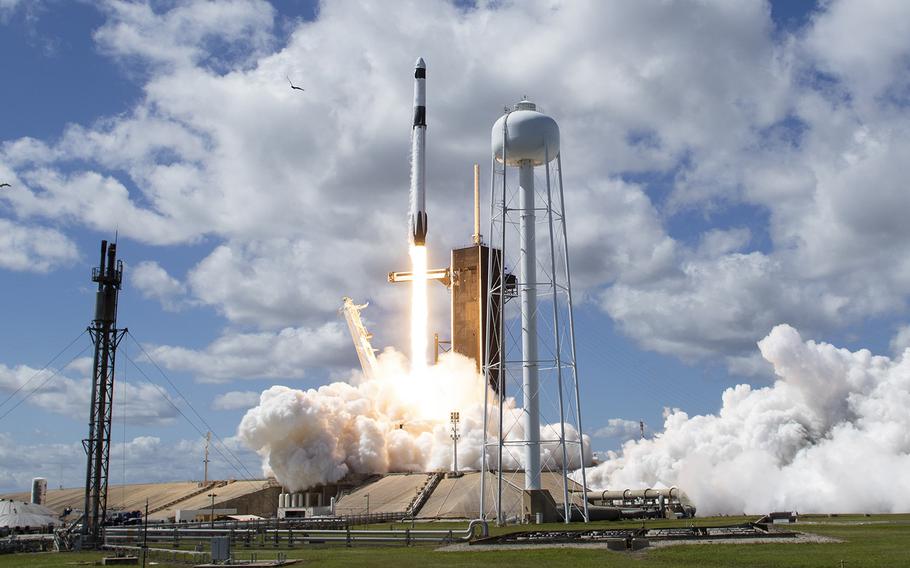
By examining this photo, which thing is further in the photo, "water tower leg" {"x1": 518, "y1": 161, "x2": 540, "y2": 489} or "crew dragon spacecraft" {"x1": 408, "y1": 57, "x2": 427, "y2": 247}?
"crew dragon spacecraft" {"x1": 408, "y1": 57, "x2": 427, "y2": 247}

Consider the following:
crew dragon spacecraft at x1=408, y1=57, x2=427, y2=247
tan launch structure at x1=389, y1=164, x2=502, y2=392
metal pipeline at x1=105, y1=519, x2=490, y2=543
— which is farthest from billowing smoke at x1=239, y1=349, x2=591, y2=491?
metal pipeline at x1=105, y1=519, x2=490, y2=543

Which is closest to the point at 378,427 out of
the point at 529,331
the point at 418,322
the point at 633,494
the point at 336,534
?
the point at 418,322

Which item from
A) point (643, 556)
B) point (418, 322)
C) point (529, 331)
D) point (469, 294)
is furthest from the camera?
point (469, 294)

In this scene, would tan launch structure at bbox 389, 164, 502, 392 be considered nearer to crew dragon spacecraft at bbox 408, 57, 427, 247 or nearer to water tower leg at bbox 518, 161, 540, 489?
crew dragon spacecraft at bbox 408, 57, 427, 247

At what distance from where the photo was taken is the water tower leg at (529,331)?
195 feet

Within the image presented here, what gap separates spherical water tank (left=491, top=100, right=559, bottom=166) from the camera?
60.8 metres

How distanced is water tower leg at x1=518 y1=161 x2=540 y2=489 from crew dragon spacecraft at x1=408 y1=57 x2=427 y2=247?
896 inches

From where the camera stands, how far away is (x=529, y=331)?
6022 cm

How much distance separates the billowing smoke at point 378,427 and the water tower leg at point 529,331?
26.4 meters

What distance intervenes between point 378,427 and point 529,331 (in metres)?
42.9

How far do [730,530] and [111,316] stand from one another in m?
35.0

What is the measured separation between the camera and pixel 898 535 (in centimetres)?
3975

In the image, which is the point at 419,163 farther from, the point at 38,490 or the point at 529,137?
the point at 38,490

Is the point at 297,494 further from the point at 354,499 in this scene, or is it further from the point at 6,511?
the point at 6,511
